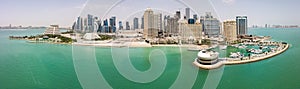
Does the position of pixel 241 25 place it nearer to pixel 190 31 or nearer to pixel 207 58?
pixel 190 31

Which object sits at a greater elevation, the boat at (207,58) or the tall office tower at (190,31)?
the tall office tower at (190,31)

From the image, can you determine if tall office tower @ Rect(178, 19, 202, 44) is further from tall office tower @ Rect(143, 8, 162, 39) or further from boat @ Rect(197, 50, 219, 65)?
boat @ Rect(197, 50, 219, 65)

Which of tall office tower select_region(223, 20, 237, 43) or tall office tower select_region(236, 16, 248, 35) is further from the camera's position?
tall office tower select_region(236, 16, 248, 35)

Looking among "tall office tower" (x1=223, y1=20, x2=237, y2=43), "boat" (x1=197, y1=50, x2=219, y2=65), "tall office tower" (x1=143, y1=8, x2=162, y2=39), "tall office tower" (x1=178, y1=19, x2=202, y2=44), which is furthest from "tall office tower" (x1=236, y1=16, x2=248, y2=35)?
"boat" (x1=197, y1=50, x2=219, y2=65)

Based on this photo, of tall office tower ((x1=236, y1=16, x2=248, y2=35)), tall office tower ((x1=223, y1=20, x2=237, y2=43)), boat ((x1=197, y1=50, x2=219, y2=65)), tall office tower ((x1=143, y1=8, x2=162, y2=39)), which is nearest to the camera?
boat ((x1=197, y1=50, x2=219, y2=65))

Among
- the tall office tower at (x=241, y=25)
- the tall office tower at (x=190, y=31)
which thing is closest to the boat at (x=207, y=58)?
the tall office tower at (x=190, y=31)

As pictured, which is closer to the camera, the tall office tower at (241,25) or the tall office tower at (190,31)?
the tall office tower at (190,31)

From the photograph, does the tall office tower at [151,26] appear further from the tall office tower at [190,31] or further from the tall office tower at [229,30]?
the tall office tower at [229,30]

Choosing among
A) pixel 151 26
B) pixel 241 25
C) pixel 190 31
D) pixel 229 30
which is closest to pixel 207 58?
pixel 190 31

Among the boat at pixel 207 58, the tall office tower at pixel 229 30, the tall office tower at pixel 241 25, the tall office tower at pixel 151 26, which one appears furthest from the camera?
the tall office tower at pixel 241 25

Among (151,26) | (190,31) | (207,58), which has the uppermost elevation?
(151,26)
